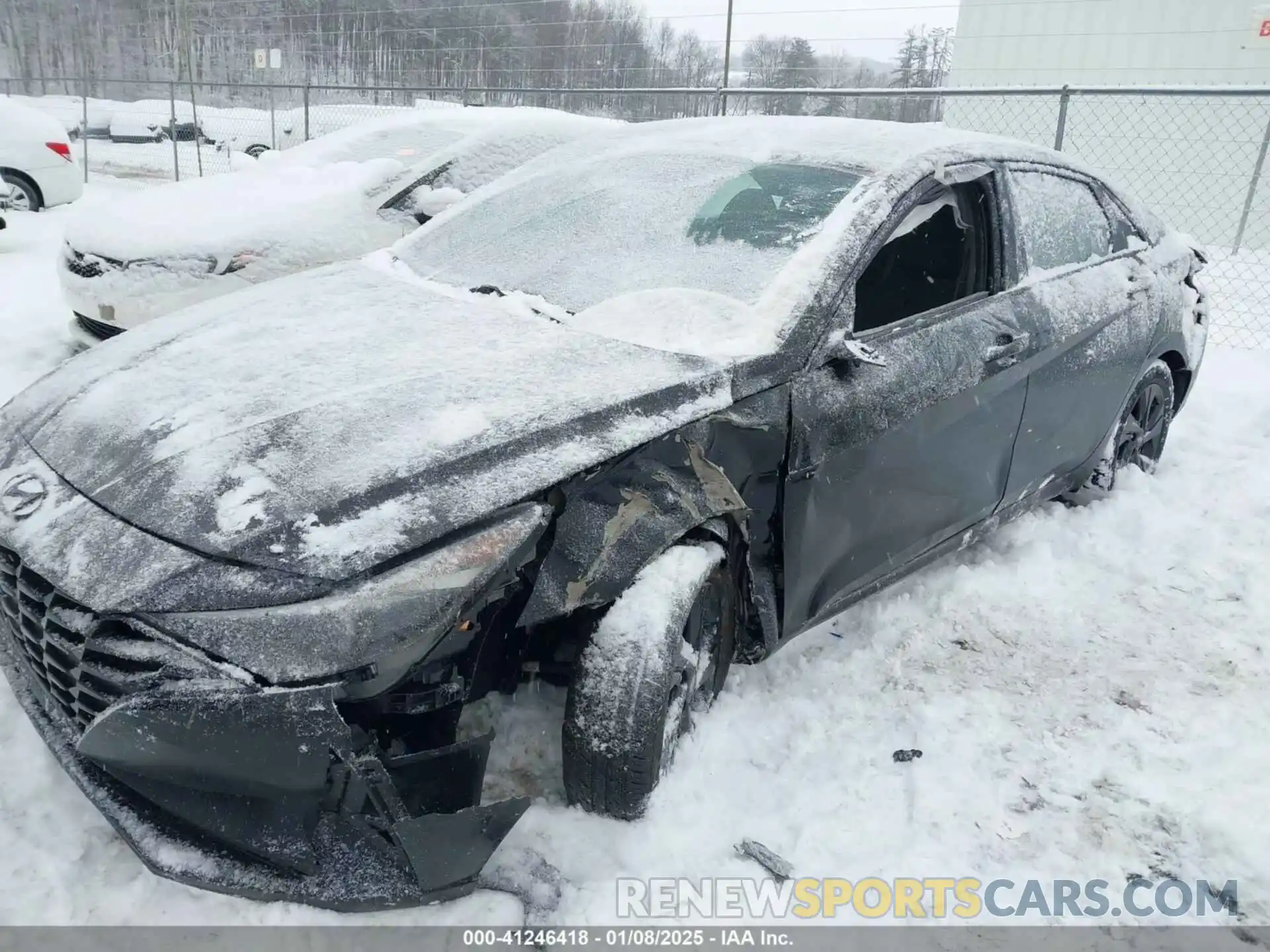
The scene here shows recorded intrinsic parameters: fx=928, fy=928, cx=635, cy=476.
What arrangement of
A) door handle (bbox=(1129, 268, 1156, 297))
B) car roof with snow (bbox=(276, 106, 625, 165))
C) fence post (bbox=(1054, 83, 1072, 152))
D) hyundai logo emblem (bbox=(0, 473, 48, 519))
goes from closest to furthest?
1. hyundai logo emblem (bbox=(0, 473, 48, 519))
2. door handle (bbox=(1129, 268, 1156, 297))
3. car roof with snow (bbox=(276, 106, 625, 165))
4. fence post (bbox=(1054, 83, 1072, 152))

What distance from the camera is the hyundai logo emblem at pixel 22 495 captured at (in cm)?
194

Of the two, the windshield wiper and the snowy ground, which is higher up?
the windshield wiper

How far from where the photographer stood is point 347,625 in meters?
1.62

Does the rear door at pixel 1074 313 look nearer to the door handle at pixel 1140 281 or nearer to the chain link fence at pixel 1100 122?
the door handle at pixel 1140 281

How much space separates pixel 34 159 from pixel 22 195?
1.33 feet

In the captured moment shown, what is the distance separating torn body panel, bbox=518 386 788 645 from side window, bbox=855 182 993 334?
0.78m

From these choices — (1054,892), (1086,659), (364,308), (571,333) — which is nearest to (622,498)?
(571,333)

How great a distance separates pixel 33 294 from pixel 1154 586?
725 cm

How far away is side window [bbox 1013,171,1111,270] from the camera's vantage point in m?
3.18

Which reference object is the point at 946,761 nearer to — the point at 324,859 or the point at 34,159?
the point at 324,859

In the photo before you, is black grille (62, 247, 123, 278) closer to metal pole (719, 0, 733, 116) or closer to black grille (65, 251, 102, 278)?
black grille (65, 251, 102, 278)

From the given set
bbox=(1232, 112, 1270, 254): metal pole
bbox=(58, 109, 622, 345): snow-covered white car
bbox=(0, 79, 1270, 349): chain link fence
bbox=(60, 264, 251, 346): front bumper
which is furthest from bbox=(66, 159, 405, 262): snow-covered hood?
bbox=(1232, 112, 1270, 254): metal pole

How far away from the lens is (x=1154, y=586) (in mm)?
3494

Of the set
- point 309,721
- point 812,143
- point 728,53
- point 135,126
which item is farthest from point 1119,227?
point 135,126
